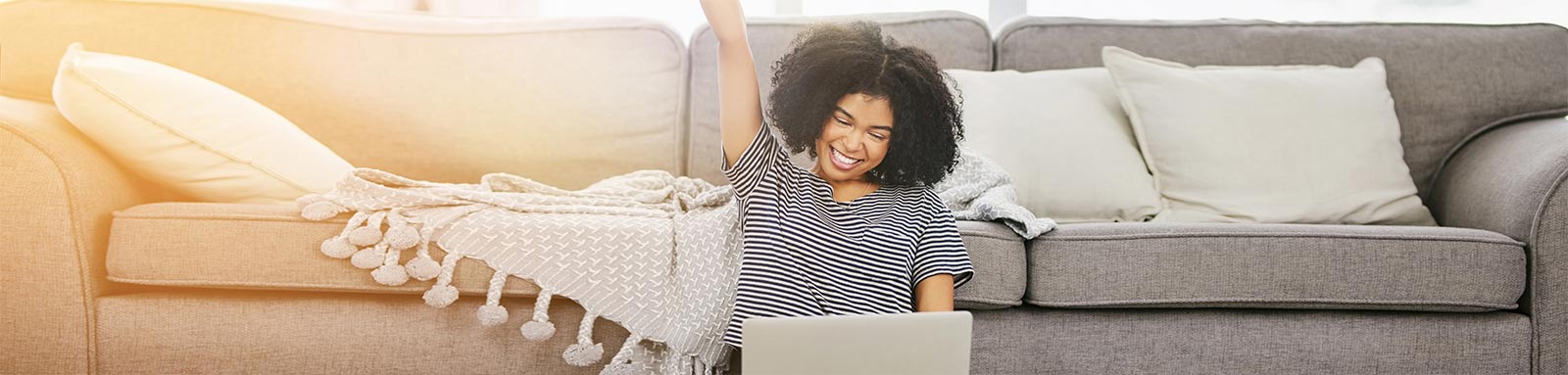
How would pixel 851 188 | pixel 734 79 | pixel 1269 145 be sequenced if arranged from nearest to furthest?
pixel 734 79 → pixel 851 188 → pixel 1269 145

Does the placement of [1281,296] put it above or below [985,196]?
below

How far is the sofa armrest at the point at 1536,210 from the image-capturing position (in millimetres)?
1537

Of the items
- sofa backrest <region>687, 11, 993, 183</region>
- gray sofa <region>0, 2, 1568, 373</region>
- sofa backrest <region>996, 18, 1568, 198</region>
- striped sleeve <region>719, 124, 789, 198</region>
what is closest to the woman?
striped sleeve <region>719, 124, 789, 198</region>

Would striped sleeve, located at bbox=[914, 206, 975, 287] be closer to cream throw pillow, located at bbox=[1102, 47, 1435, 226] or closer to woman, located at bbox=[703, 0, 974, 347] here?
woman, located at bbox=[703, 0, 974, 347]

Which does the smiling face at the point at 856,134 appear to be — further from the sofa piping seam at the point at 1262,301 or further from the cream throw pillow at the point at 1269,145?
the cream throw pillow at the point at 1269,145

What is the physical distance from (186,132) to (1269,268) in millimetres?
1475

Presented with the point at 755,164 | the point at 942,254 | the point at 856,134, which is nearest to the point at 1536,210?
the point at 942,254

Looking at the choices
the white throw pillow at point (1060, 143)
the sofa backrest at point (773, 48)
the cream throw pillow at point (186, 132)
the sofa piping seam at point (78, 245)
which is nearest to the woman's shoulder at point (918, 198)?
the white throw pillow at point (1060, 143)

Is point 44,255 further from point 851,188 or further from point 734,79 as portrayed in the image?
point 851,188

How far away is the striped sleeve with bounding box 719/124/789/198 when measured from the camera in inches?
53.8

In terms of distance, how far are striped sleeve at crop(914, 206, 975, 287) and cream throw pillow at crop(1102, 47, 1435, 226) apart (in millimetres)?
592

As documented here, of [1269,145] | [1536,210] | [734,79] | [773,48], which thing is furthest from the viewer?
[773,48]

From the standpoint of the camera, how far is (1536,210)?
157 centimetres

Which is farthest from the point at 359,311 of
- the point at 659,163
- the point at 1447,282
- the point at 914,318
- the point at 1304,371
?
the point at 1447,282
